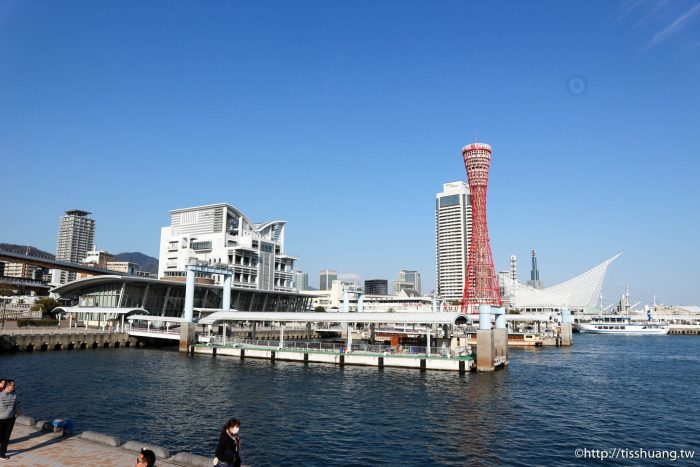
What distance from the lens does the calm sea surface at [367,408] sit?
2172 centimetres

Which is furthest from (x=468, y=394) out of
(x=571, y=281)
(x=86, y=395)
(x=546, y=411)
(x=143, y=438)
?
(x=571, y=281)

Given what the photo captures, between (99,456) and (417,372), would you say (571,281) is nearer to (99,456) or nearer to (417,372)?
(417,372)

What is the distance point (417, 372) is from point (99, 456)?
33447mm

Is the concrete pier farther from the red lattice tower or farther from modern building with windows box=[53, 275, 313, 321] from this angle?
the red lattice tower

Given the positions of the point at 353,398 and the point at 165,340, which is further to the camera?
the point at 165,340

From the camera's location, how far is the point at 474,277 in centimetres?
10606

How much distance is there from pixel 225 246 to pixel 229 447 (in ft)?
327

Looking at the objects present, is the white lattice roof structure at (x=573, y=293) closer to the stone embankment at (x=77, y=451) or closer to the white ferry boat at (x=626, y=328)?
the white ferry boat at (x=626, y=328)

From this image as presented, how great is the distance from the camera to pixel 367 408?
29422 mm

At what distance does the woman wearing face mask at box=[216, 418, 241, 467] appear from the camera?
10.7 meters

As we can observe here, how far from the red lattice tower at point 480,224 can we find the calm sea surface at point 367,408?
5193 cm

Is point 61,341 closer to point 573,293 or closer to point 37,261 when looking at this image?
point 37,261

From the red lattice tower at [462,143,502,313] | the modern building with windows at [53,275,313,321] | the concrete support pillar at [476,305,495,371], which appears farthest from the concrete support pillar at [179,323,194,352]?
the red lattice tower at [462,143,502,313]

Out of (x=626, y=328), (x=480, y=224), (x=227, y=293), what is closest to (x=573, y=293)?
(x=626, y=328)
